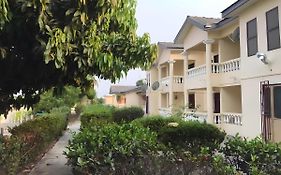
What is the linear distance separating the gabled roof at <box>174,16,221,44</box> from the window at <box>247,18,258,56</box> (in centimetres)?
567

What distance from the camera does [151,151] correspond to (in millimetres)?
6395

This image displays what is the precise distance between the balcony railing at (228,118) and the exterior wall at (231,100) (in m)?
0.52

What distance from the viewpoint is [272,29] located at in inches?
531

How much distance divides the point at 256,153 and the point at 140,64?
2562 millimetres

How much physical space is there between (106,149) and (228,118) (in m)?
14.2

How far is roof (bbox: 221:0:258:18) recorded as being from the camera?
1489 centimetres

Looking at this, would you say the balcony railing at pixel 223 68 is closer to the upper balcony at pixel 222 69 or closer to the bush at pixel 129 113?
the upper balcony at pixel 222 69

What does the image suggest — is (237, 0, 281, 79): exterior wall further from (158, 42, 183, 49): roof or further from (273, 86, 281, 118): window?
(158, 42, 183, 49): roof

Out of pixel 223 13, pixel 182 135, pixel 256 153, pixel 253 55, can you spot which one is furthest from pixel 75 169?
pixel 223 13

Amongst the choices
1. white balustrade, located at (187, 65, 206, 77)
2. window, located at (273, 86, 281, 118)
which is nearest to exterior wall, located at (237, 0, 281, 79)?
window, located at (273, 86, 281, 118)

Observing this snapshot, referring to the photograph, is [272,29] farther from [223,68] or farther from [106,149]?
[106,149]

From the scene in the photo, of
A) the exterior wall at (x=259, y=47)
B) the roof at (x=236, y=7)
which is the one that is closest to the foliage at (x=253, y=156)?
the exterior wall at (x=259, y=47)

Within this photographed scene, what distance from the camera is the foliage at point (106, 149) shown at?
20.7 feet

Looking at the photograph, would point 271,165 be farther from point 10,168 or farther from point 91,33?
point 10,168
